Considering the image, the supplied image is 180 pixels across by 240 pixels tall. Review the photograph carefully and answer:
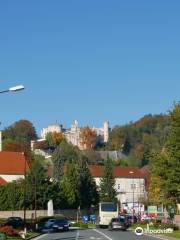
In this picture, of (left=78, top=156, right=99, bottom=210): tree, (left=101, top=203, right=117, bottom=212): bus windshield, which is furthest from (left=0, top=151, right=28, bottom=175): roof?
(left=101, top=203, right=117, bottom=212): bus windshield

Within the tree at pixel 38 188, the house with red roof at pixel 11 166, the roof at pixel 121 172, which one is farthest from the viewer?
the roof at pixel 121 172

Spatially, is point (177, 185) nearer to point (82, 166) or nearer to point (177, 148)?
point (177, 148)

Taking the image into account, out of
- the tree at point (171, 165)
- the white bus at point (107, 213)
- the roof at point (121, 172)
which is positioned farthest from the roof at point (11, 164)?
the tree at point (171, 165)

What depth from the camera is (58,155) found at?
128000 millimetres

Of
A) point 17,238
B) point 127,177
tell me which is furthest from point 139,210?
point 127,177

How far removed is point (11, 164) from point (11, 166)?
580 millimetres

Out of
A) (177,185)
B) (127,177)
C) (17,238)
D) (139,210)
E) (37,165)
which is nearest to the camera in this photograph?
(17,238)

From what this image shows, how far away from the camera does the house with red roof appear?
12519cm

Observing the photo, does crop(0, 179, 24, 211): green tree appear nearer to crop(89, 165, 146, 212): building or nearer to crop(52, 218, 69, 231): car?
crop(52, 218, 69, 231): car

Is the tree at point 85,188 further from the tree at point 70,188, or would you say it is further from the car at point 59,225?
the car at point 59,225

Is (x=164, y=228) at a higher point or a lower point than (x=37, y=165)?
lower

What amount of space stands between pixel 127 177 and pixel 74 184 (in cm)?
6125

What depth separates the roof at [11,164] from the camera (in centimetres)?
12594

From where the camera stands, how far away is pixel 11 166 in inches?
5002
